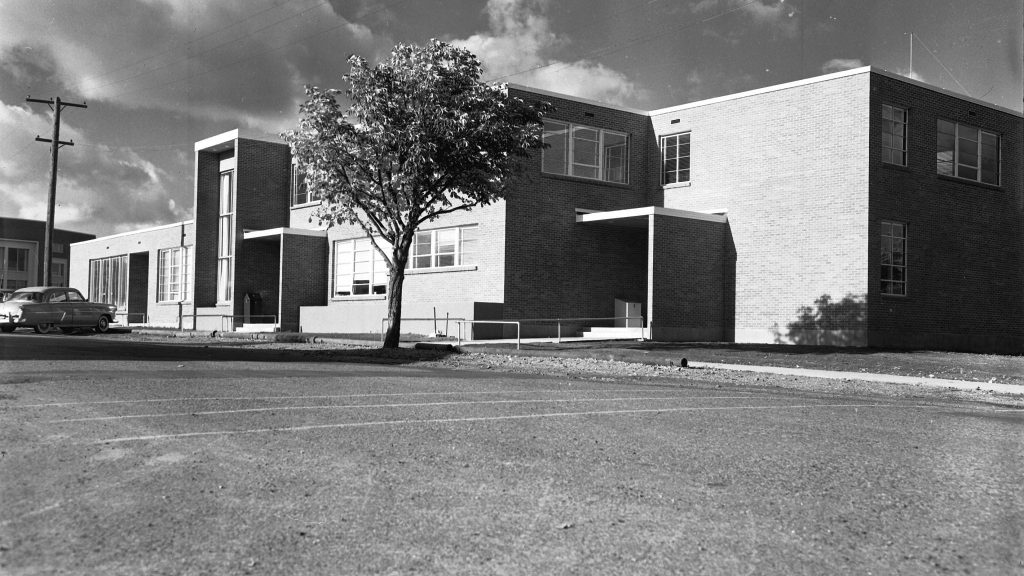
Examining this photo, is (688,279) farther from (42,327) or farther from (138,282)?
(138,282)

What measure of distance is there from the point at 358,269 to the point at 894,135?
1995cm

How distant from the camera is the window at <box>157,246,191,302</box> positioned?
141 feet

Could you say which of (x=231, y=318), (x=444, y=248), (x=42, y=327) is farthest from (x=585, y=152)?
(x=42, y=327)

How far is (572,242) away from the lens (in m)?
29.3

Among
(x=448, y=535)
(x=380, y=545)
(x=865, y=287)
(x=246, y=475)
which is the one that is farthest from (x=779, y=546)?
(x=865, y=287)

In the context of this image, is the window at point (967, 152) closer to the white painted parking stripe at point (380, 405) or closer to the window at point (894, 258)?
the window at point (894, 258)

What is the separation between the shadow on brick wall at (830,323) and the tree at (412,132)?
10.8 m

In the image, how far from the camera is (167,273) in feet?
148

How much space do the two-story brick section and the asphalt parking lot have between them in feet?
52.7

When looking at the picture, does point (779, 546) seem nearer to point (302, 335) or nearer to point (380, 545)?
point (380, 545)

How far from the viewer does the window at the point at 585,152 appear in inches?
1166

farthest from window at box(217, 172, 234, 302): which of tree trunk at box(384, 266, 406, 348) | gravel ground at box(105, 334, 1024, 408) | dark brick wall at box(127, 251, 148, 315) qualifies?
gravel ground at box(105, 334, 1024, 408)

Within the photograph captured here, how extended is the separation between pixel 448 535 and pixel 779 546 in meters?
1.70

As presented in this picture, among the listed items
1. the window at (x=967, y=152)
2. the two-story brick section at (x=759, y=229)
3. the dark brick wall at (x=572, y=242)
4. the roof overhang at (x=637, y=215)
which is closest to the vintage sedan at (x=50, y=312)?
the two-story brick section at (x=759, y=229)
